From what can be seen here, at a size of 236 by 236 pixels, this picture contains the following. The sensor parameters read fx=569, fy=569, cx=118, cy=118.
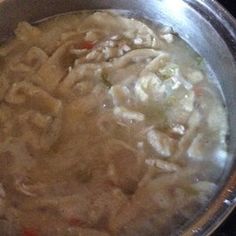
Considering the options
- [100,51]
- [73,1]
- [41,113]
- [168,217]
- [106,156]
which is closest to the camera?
[168,217]

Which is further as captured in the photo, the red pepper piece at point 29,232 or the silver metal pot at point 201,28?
the red pepper piece at point 29,232

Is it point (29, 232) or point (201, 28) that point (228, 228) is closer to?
point (29, 232)

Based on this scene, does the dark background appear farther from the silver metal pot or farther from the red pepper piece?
the red pepper piece

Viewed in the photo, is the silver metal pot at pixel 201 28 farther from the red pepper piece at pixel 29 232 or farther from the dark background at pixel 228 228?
the red pepper piece at pixel 29 232

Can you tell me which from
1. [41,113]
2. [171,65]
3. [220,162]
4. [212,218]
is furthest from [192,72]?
[212,218]

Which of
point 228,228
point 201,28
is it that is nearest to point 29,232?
point 228,228

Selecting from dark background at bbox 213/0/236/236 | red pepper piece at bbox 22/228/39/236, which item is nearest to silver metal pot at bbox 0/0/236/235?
dark background at bbox 213/0/236/236

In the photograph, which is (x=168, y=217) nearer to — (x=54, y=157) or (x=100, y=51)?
(x=54, y=157)

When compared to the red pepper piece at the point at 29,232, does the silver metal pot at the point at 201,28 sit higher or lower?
higher

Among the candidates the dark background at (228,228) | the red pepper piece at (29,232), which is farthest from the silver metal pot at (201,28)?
A: the red pepper piece at (29,232)
